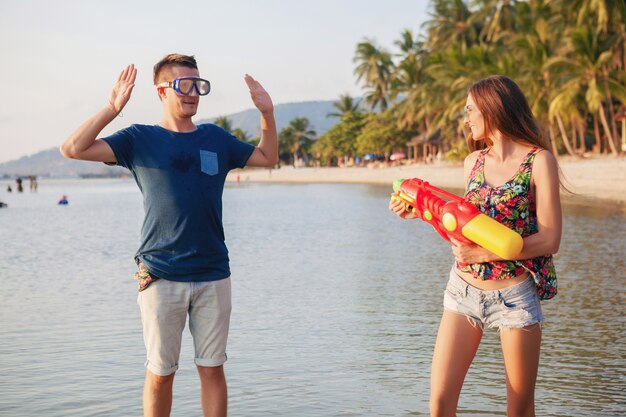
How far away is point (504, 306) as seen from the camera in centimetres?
322

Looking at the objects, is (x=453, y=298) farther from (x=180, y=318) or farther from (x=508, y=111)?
(x=180, y=318)

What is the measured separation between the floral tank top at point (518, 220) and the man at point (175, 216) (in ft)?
3.73

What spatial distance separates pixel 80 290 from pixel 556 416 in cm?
797

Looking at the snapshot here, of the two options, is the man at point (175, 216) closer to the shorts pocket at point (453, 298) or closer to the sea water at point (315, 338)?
the shorts pocket at point (453, 298)

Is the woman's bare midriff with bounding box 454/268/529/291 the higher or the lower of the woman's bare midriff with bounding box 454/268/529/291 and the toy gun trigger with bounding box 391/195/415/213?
the lower

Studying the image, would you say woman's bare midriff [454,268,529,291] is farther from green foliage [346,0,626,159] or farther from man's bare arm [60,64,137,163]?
green foliage [346,0,626,159]

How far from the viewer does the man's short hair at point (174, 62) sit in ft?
12.0

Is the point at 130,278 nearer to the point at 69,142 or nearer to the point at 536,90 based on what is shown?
the point at 69,142

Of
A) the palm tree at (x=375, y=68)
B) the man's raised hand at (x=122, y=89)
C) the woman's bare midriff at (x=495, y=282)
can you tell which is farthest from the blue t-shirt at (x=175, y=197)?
the palm tree at (x=375, y=68)

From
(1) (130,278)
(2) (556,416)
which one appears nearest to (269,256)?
(1) (130,278)

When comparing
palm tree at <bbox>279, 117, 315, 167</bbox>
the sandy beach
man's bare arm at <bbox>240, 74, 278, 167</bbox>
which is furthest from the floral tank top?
palm tree at <bbox>279, 117, 315, 167</bbox>

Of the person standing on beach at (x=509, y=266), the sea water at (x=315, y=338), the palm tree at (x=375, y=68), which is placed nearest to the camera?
the person standing on beach at (x=509, y=266)

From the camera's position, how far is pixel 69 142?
343 centimetres

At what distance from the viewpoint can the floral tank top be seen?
10.6 feet
